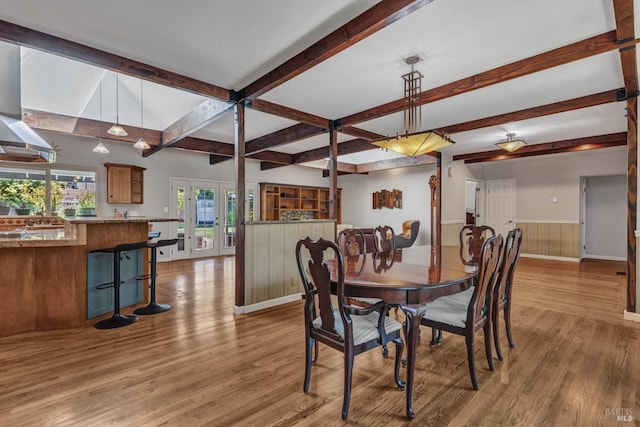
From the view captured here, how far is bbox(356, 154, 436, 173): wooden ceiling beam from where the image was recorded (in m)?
7.36

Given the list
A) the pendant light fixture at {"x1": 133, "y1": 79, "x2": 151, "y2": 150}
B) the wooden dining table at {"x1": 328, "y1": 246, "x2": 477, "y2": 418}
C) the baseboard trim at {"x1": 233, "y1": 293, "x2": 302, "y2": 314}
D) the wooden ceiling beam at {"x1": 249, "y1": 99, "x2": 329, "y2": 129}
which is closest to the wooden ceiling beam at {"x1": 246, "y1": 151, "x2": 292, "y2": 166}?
the pendant light fixture at {"x1": 133, "y1": 79, "x2": 151, "y2": 150}

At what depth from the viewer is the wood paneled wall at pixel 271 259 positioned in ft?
11.9

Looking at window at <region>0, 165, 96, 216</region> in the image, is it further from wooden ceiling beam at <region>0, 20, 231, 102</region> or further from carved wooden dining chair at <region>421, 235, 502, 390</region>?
carved wooden dining chair at <region>421, 235, 502, 390</region>

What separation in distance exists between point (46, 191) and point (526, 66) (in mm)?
7544

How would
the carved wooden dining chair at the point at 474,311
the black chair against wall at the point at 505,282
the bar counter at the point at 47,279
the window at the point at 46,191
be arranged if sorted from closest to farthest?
1. the carved wooden dining chair at the point at 474,311
2. the black chair against wall at the point at 505,282
3. the bar counter at the point at 47,279
4. the window at the point at 46,191

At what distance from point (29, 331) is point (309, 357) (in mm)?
2831

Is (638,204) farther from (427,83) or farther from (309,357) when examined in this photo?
(309,357)

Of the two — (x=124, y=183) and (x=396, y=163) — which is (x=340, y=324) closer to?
(x=124, y=183)

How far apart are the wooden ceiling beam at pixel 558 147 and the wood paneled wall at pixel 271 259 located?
517 centimetres

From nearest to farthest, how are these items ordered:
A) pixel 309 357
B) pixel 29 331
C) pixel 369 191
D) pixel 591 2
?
pixel 309 357 → pixel 591 2 → pixel 29 331 → pixel 369 191

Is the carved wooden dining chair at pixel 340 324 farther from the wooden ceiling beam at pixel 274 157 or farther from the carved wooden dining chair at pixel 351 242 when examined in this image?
the wooden ceiling beam at pixel 274 157

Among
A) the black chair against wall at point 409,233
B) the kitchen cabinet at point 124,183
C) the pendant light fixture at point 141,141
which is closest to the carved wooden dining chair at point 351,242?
the pendant light fixture at point 141,141

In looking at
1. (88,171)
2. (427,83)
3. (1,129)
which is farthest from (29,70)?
(427,83)

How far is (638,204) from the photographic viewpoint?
3.27m
